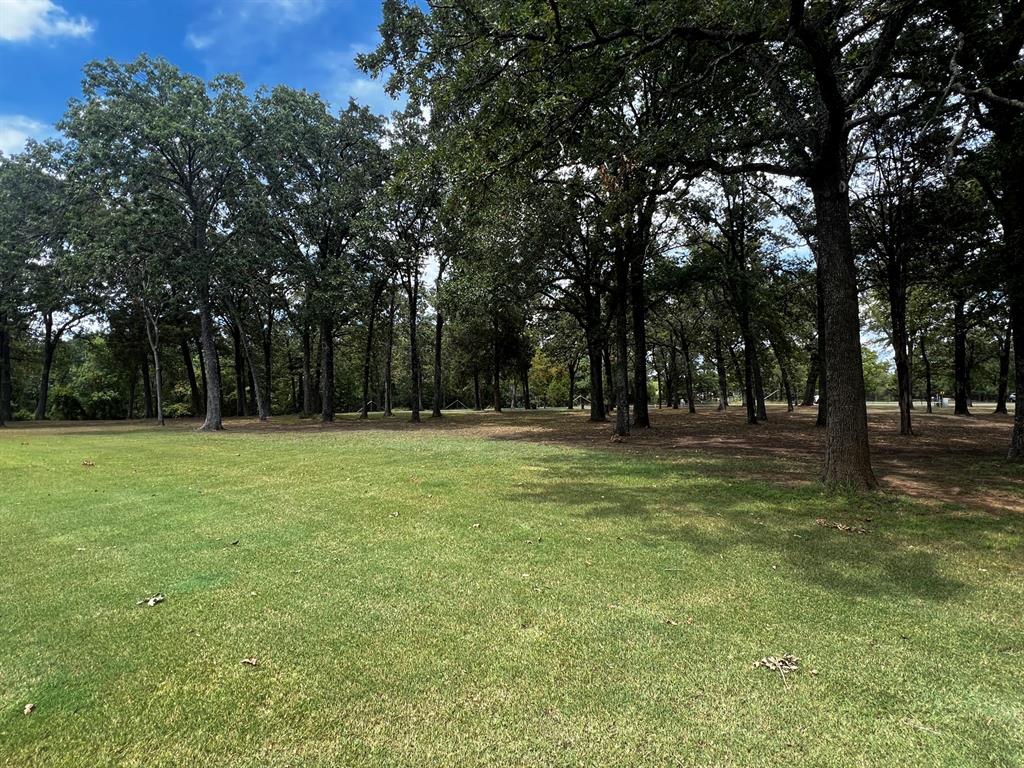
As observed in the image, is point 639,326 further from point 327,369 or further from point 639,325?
point 327,369

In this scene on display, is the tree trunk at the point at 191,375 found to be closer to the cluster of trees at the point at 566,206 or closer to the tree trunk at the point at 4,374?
the cluster of trees at the point at 566,206

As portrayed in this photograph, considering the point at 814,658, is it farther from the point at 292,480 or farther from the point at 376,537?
the point at 292,480

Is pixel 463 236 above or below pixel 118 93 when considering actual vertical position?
below

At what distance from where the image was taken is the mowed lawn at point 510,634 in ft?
8.15

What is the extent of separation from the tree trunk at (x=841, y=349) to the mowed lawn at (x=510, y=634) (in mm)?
865

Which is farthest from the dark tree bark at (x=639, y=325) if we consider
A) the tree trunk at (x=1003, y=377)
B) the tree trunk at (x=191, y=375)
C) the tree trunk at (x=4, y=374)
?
the tree trunk at (x=4, y=374)

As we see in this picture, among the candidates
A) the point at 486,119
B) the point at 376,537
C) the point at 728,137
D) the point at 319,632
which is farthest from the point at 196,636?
the point at 728,137

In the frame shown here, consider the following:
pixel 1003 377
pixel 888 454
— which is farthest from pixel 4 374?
pixel 1003 377

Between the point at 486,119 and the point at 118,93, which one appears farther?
the point at 118,93

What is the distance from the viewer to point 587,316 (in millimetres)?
25641

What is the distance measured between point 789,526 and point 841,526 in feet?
1.98

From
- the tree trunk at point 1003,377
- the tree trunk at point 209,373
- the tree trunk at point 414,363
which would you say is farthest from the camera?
the tree trunk at point 1003,377

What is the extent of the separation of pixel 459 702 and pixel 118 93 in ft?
93.8

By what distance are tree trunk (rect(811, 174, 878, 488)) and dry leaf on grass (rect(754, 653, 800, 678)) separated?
18.6 ft
